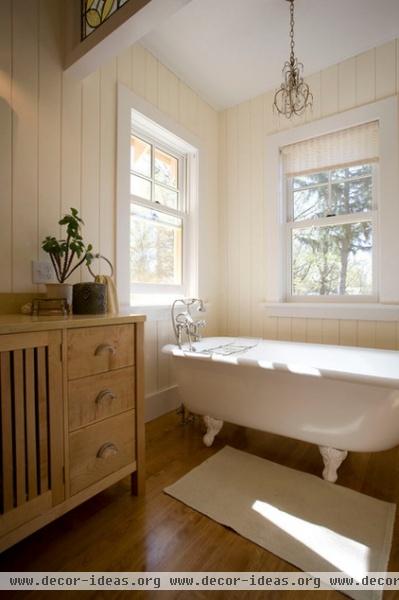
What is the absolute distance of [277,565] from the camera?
1.02 metres

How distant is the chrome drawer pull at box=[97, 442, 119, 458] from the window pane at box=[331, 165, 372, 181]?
2.48m

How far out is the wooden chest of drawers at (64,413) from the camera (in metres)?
0.95

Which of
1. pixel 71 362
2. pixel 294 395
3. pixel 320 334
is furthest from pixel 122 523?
pixel 320 334

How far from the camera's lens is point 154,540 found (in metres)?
1.12

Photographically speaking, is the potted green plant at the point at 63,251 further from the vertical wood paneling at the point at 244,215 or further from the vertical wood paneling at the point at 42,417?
the vertical wood paneling at the point at 244,215

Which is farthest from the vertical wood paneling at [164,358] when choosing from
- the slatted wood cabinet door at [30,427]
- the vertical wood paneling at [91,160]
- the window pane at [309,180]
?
the window pane at [309,180]

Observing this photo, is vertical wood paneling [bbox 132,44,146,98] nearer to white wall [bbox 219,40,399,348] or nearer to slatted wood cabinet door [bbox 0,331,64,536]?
white wall [bbox 219,40,399,348]

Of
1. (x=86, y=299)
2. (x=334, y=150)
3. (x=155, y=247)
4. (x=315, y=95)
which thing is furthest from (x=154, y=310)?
(x=315, y=95)

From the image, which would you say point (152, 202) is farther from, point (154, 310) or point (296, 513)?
point (296, 513)

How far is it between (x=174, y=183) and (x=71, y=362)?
6.39 feet

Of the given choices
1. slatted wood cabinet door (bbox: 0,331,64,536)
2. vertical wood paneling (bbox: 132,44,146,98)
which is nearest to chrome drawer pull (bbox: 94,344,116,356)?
slatted wood cabinet door (bbox: 0,331,64,536)

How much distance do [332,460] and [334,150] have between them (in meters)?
2.24

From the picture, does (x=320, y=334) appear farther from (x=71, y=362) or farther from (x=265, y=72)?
(x=265, y=72)

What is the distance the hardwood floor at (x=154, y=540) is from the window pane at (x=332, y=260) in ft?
4.23
